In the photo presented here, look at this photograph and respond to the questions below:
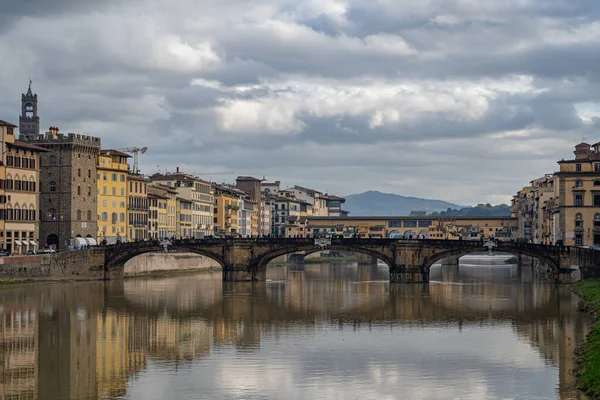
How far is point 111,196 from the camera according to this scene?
130 m

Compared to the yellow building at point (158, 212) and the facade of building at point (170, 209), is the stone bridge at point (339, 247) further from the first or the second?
the facade of building at point (170, 209)

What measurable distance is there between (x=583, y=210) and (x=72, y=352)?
83.5 metres

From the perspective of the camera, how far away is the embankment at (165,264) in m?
121

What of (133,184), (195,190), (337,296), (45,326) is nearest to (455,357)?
(45,326)

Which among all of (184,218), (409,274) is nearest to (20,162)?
(409,274)

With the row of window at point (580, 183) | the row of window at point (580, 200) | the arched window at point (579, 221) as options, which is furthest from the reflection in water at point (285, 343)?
the row of window at point (580, 183)

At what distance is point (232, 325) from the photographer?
68562 mm

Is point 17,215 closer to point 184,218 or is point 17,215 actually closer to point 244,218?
point 184,218

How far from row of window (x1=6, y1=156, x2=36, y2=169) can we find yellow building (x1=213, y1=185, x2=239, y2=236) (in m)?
66.5

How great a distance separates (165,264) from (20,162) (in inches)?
1068

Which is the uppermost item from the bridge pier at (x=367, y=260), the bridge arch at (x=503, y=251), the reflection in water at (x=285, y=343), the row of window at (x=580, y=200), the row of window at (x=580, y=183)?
the row of window at (x=580, y=183)

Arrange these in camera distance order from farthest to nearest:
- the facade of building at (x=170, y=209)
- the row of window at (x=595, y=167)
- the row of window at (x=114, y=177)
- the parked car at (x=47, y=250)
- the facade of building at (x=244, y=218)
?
the facade of building at (x=244, y=218)
the facade of building at (x=170, y=209)
the row of window at (x=114, y=177)
the row of window at (x=595, y=167)
the parked car at (x=47, y=250)

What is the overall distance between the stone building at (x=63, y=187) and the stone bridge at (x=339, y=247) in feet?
33.0

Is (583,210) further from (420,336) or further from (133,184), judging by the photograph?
(420,336)
